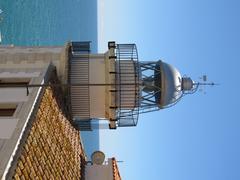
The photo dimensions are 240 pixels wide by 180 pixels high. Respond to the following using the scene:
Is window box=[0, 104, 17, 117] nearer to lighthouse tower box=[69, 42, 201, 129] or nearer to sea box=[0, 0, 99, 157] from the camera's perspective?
lighthouse tower box=[69, 42, 201, 129]

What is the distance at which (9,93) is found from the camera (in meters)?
19.0

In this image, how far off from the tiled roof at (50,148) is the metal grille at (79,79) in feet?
3.01

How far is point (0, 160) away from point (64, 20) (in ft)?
364

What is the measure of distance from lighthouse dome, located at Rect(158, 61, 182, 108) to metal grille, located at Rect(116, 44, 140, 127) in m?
1.14

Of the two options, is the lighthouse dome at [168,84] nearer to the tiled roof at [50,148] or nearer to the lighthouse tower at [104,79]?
the lighthouse tower at [104,79]

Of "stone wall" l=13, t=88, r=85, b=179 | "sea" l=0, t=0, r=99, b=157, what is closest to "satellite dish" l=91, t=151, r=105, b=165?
"stone wall" l=13, t=88, r=85, b=179

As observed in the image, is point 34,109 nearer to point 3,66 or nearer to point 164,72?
point 3,66

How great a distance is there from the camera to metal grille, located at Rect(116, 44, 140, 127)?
2297cm

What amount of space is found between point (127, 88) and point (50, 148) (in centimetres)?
669

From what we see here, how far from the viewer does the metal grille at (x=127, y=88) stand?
23.0 meters

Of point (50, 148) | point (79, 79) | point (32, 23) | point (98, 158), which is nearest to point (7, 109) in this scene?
point (50, 148)

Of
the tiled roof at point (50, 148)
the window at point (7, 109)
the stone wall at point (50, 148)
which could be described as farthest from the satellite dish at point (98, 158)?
the window at point (7, 109)

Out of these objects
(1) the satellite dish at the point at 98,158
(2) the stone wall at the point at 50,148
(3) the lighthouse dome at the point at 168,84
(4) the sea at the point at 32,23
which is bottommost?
(2) the stone wall at the point at 50,148

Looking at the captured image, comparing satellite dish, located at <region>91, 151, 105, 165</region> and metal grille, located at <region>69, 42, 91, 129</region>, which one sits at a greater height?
metal grille, located at <region>69, 42, 91, 129</region>
